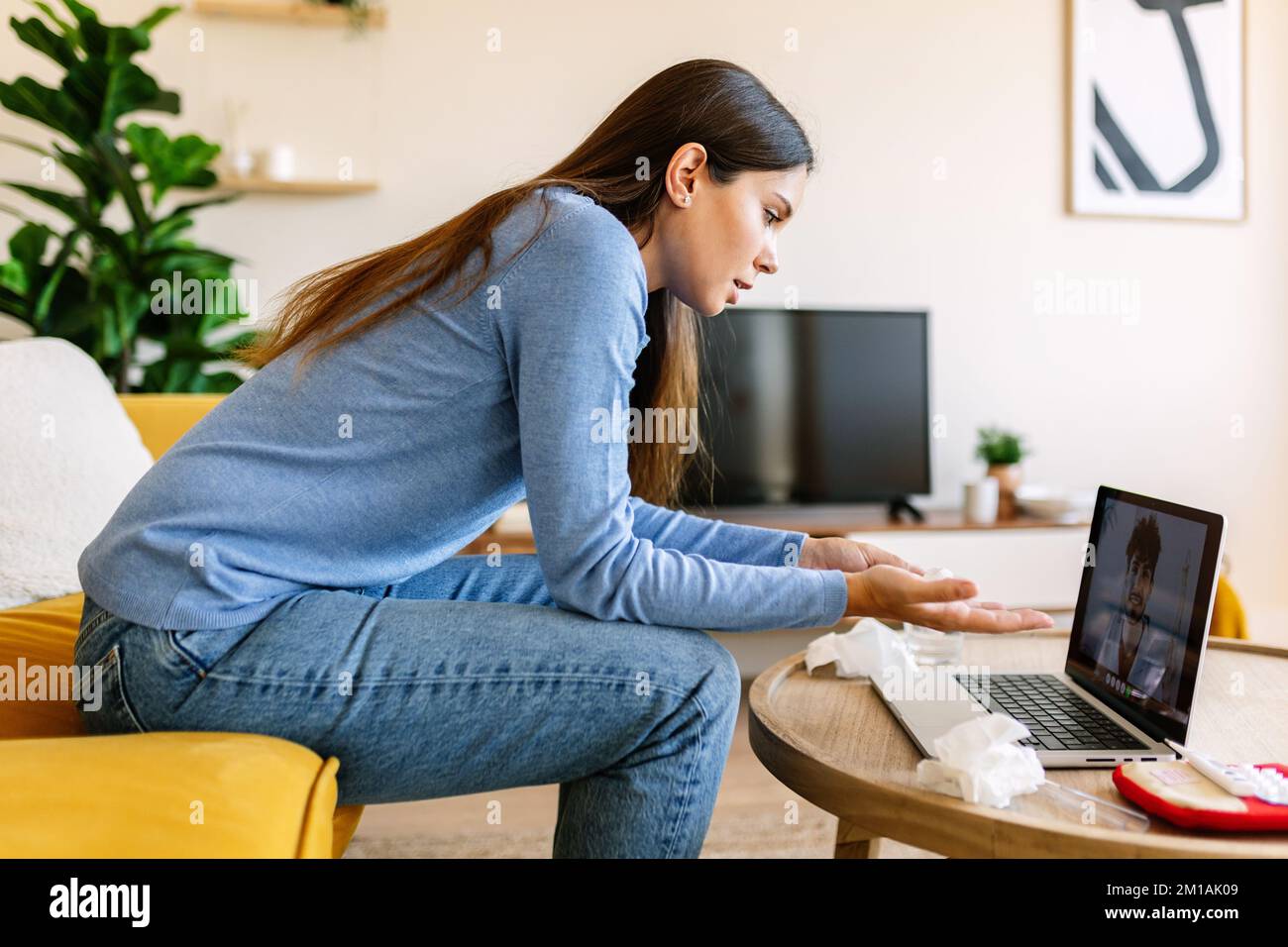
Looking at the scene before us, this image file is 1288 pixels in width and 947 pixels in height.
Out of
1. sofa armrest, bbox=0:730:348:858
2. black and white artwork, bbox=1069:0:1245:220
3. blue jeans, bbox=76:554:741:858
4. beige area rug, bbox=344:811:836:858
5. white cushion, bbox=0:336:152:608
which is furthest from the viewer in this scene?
black and white artwork, bbox=1069:0:1245:220

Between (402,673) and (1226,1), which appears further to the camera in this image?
(1226,1)

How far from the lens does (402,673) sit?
0.88 metres

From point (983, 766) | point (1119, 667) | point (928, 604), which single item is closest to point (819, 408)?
point (1119, 667)

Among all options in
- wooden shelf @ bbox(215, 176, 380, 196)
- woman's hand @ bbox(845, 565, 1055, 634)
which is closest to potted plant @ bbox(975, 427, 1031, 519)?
wooden shelf @ bbox(215, 176, 380, 196)

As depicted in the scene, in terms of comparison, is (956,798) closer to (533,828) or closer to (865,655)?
(865,655)

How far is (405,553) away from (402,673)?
198mm

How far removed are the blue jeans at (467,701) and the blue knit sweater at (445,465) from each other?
0.04 meters

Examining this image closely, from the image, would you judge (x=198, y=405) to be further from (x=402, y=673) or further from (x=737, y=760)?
(x=737, y=760)

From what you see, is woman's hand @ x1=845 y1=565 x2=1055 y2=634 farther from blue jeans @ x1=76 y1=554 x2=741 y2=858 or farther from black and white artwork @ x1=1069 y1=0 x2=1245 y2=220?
black and white artwork @ x1=1069 y1=0 x2=1245 y2=220

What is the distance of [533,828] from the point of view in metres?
2.03

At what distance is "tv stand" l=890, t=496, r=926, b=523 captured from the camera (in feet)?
10.1

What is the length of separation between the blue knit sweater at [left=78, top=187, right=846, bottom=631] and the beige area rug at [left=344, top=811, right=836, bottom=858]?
40.9 inches

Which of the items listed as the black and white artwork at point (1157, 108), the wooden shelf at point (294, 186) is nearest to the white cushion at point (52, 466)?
the wooden shelf at point (294, 186)
